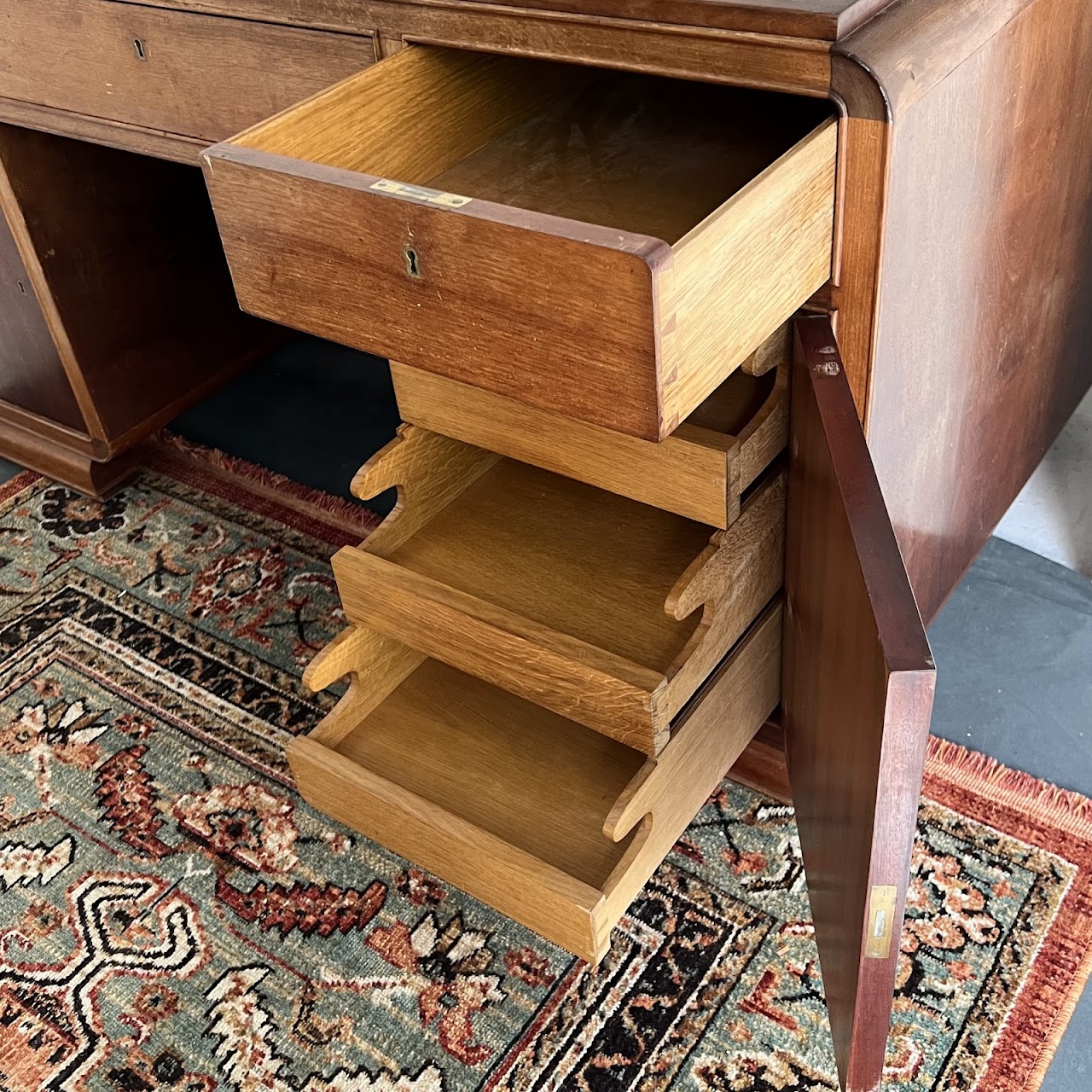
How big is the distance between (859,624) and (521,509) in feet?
1.73

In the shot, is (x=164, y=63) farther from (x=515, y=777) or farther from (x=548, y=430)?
(x=515, y=777)

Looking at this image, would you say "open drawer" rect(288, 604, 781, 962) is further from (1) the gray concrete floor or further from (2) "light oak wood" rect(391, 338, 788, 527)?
(1) the gray concrete floor

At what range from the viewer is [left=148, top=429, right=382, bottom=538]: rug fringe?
154 cm

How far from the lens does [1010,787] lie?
114cm

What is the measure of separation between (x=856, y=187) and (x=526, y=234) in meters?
0.24

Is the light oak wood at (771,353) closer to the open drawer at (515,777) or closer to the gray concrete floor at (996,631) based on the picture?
the open drawer at (515,777)

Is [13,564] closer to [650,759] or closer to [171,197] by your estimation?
[171,197]

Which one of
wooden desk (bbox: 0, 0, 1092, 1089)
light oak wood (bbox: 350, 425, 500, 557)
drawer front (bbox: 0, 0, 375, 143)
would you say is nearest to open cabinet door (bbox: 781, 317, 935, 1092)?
wooden desk (bbox: 0, 0, 1092, 1089)

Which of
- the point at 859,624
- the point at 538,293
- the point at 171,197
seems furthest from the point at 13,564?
the point at 859,624

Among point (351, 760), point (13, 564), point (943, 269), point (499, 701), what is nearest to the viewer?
point (943, 269)

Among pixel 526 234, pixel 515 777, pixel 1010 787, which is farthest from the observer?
pixel 1010 787

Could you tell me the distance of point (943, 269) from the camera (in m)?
0.88

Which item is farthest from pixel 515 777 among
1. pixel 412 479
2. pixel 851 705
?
pixel 851 705

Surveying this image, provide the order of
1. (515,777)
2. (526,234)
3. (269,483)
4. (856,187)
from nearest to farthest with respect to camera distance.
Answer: (526,234)
(856,187)
(515,777)
(269,483)
